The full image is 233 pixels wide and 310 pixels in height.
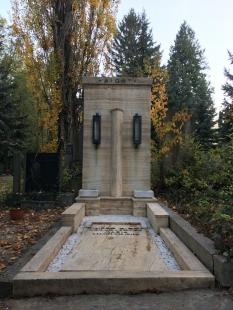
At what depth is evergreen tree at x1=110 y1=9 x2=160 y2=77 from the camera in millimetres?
27891

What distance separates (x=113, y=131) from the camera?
735 cm

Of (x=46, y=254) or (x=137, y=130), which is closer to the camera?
(x=46, y=254)

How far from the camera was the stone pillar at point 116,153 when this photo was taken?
7.29 meters

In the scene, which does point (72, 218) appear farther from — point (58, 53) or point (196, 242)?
point (58, 53)

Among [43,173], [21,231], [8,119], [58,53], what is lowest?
[21,231]

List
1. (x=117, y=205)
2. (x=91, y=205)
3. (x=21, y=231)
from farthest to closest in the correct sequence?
(x=117, y=205)
(x=91, y=205)
(x=21, y=231)

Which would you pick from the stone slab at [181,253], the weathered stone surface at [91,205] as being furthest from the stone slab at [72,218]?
the stone slab at [181,253]

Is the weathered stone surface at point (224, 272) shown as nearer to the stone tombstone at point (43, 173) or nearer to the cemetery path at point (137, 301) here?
the cemetery path at point (137, 301)

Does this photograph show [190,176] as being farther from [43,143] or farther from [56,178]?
[43,143]

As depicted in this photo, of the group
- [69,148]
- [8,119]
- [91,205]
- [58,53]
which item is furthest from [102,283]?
[8,119]

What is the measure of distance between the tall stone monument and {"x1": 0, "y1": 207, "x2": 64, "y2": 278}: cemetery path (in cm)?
131

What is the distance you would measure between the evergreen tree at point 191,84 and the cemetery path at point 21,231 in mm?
12299

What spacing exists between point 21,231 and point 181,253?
336 centimetres

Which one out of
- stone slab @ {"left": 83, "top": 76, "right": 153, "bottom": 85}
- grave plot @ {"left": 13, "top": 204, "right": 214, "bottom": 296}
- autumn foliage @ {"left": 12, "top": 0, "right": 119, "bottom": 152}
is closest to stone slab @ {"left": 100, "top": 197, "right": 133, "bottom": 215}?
grave plot @ {"left": 13, "top": 204, "right": 214, "bottom": 296}
